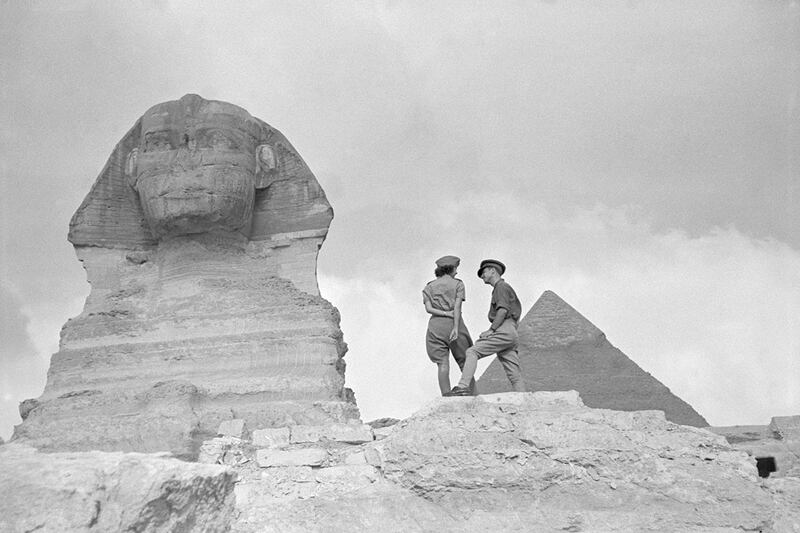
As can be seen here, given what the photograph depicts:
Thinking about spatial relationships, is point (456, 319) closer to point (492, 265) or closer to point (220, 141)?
point (492, 265)

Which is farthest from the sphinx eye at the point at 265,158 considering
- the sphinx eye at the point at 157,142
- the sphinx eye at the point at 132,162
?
the sphinx eye at the point at 132,162

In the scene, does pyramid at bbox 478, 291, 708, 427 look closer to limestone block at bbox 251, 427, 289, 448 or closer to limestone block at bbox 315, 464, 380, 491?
limestone block at bbox 251, 427, 289, 448

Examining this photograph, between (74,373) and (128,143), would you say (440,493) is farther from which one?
(128,143)

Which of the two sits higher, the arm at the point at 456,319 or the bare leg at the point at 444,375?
the arm at the point at 456,319

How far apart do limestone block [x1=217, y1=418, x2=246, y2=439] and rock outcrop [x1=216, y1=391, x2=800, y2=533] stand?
37 centimetres

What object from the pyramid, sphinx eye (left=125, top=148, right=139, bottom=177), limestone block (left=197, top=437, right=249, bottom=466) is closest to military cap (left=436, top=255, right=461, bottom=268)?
limestone block (left=197, top=437, right=249, bottom=466)

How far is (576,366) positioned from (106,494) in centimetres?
2091

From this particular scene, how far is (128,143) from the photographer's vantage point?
7.93 m

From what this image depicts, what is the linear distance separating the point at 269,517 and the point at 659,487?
2483 mm

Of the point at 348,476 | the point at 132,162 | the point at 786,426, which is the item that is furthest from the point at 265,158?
the point at 786,426

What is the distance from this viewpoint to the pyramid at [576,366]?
20.6 meters

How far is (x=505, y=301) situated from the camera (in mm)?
6133

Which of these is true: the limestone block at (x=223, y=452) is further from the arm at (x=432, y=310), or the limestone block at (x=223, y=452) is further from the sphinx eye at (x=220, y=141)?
the sphinx eye at (x=220, y=141)

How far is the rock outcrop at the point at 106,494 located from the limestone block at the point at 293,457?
9.85 ft
